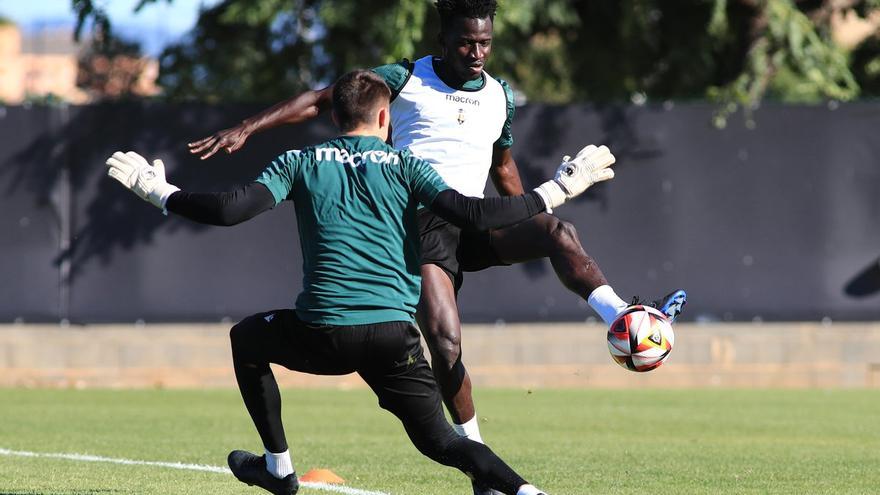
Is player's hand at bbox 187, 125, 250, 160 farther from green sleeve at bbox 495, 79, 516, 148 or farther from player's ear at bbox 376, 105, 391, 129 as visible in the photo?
green sleeve at bbox 495, 79, 516, 148

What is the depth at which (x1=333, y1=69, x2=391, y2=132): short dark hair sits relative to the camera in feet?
19.4

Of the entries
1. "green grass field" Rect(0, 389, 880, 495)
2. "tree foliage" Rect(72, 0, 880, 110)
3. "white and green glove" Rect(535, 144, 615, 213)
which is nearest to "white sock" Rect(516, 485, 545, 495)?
"white and green glove" Rect(535, 144, 615, 213)

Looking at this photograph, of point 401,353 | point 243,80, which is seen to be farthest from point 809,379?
point 401,353

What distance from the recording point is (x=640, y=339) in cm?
677

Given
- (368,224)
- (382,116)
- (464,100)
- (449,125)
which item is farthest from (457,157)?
(368,224)

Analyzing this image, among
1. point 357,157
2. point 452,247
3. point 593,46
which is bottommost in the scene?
point 452,247

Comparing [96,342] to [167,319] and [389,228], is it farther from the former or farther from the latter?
[389,228]

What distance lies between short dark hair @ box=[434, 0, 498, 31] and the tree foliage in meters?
8.39

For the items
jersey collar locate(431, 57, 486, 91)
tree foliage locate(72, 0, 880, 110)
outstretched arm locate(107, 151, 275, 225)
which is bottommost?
outstretched arm locate(107, 151, 275, 225)

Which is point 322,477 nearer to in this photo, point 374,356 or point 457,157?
point 457,157

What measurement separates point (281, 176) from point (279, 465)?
Answer: 4.30ft

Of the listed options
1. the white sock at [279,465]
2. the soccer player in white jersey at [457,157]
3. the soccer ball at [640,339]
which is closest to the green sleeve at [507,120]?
the soccer player in white jersey at [457,157]

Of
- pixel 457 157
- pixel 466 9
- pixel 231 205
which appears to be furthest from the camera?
pixel 457 157

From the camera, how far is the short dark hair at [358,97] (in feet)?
19.4
